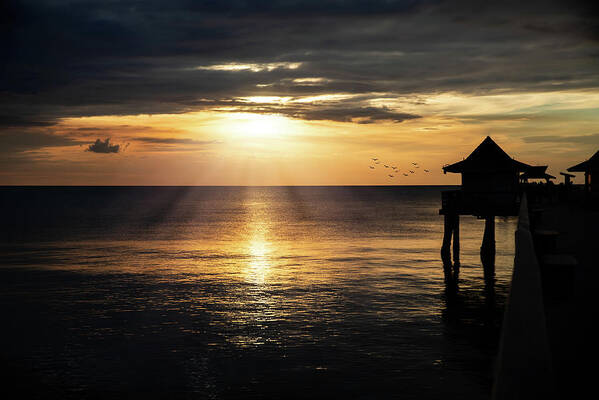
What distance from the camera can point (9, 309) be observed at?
2844cm

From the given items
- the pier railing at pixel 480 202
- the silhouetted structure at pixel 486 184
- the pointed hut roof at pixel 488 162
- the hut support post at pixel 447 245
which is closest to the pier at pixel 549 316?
the pier railing at pixel 480 202

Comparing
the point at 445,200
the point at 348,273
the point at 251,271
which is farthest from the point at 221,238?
the point at 445,200

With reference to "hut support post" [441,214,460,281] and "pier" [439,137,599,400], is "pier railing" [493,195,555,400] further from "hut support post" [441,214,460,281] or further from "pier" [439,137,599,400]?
"hut support post" [441,214,460,281]

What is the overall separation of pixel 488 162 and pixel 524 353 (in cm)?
3484

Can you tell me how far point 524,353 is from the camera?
2.21 meters

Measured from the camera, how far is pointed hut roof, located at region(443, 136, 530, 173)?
34.5 meters

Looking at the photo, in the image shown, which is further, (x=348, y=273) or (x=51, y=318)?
(x=348, y=273)

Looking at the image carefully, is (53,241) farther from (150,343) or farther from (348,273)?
(150,343)

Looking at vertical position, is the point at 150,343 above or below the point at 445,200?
below

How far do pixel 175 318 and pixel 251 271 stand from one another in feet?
52.1

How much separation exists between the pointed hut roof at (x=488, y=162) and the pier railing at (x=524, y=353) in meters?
A: 33.3

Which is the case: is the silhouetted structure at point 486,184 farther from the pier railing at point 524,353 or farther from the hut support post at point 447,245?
the pier railing at point 524,353

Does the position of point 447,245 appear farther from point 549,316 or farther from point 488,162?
point 549,316

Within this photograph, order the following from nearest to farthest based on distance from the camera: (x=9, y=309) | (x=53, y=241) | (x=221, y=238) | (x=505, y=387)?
(x=505, y=387)
(x=9, y=309)
(x=53, y=241)
(x=221, y=238)
